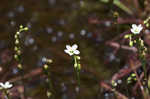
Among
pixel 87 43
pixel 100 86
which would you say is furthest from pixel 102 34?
pixel 100 86

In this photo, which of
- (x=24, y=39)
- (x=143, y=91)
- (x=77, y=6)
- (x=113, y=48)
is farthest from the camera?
(x=77, y=6)

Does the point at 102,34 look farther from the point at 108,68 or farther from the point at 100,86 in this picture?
the point at 100,86

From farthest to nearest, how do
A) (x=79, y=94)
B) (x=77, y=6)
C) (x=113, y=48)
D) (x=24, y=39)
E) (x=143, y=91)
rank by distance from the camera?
(x=77, y=6)
(x=24, y=39)
(x=113, y=48)
(x=79, y=94)
(x=143, y=91)

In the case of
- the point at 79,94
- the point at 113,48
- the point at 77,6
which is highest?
the point at 77,6

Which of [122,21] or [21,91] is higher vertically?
[122,21]
